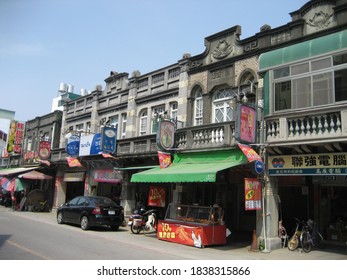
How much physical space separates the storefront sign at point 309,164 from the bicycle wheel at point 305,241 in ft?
7.40

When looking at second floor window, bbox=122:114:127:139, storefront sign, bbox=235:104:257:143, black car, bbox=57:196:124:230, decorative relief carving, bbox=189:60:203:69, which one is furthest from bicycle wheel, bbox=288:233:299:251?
second floor window, bbox=122:114:127:139

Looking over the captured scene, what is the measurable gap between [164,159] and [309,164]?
7098mm

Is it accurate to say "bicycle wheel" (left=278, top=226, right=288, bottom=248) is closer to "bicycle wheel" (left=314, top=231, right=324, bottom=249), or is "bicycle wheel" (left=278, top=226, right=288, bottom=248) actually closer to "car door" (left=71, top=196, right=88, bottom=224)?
"bicycle wheel" (left=314, top=231, right=324, bottom=249)

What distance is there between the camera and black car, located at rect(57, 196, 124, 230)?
16391 millimetres

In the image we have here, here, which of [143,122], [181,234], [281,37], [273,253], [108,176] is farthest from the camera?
[143,122]

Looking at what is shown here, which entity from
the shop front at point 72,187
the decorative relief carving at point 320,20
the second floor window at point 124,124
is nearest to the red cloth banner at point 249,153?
the decorative relief carving at point 320,20

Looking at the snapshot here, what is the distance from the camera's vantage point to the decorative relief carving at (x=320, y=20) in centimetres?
1359

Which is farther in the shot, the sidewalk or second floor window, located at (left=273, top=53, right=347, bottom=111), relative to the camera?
second floor window, located at (left=273, top=53, right=347, bottom=111)

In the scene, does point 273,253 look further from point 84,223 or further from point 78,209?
point 78,209

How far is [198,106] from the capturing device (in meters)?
19.1

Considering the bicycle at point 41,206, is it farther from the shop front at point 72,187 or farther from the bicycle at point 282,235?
the bicycle at point 282,235

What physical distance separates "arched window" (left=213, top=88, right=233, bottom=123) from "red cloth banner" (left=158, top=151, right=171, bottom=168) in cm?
311

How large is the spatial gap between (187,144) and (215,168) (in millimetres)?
3626

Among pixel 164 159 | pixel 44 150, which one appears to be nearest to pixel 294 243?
pixel 164 159
